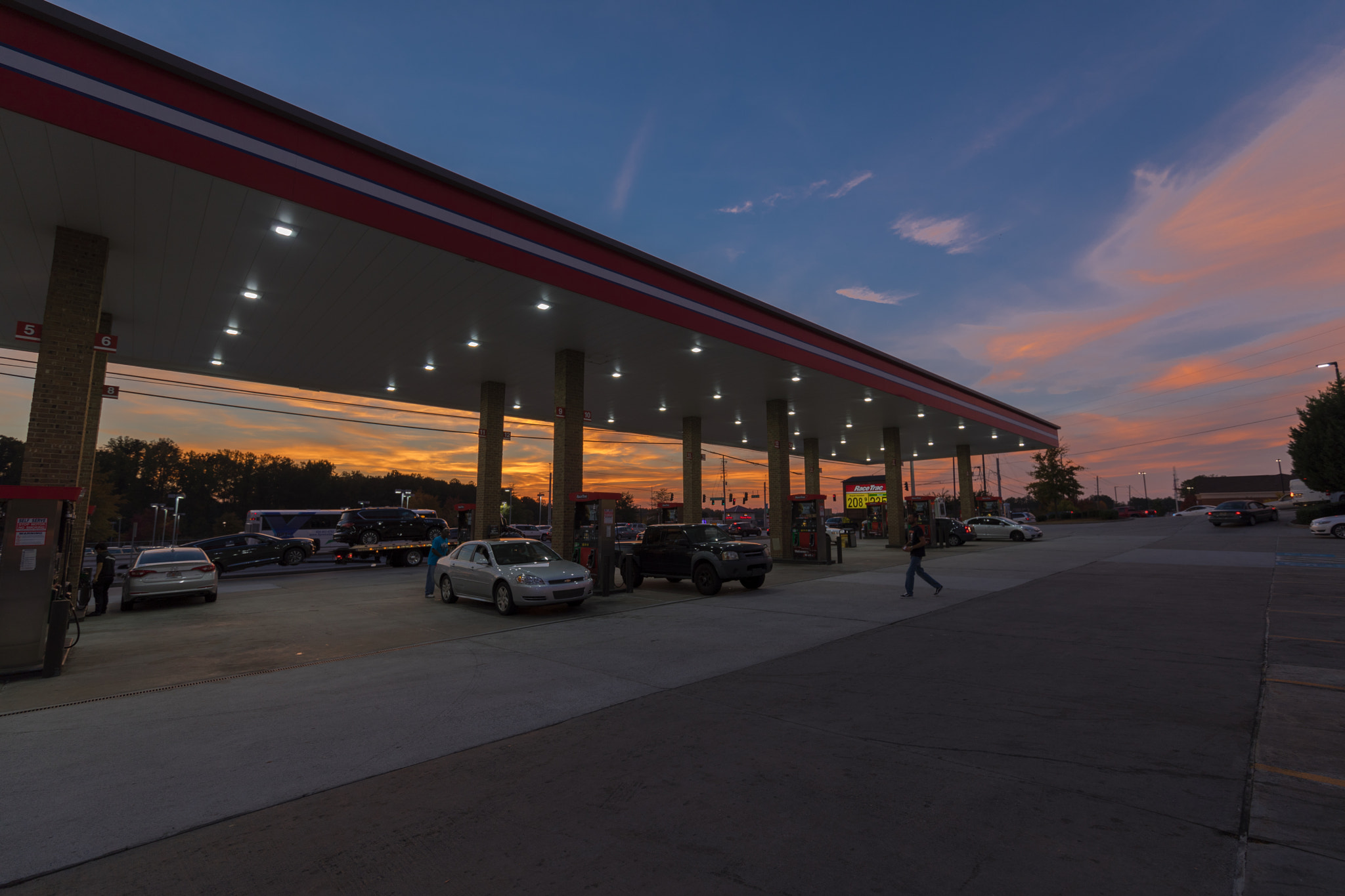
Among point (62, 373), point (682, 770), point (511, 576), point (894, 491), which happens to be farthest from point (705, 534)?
point (894, 491)

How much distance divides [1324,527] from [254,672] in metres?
37.2

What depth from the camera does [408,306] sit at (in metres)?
14.6

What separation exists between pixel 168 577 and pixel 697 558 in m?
12.4

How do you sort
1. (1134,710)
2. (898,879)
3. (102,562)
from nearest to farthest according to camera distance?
(898,879) → (1134,710) → (102,562)

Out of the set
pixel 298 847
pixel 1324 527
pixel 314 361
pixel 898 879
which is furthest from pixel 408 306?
pixel 1324 527

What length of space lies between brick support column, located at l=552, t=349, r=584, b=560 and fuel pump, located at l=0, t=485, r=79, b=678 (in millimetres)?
10333

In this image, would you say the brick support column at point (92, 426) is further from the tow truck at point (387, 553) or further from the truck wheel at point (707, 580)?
the truck wheel at point (707, 580)

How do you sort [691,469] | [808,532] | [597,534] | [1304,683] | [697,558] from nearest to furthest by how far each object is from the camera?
[1304,683], [697,558], [597,534], [808,532], [691,469]

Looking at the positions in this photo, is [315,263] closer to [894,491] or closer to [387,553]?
[387,553]

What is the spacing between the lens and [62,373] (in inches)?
389

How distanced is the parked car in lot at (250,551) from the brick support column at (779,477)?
20448mm

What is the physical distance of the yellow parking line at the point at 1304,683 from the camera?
19.0 ft

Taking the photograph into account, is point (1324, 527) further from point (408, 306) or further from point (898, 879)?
point (408, 306)

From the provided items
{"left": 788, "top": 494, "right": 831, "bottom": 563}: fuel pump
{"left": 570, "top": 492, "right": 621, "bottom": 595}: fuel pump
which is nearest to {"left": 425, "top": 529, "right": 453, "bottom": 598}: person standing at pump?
{"left": 570, "top": 492, "right": 621, "bottom": 595}: fuel pump
